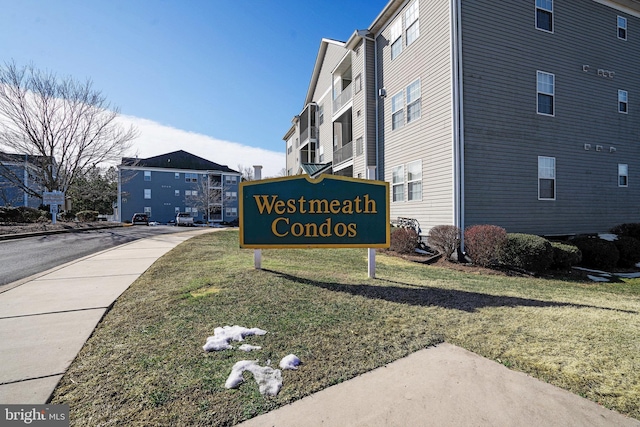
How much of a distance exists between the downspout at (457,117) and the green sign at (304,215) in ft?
17.0

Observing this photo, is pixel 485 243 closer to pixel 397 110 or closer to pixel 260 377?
pixel 397 110

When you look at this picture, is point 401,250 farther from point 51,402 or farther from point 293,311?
point 51,402

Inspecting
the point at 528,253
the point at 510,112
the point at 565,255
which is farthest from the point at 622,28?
the point at 528,253

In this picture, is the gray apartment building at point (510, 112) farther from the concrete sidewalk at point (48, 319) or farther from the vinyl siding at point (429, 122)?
A: the concrete sidewalk at point (48, 319)

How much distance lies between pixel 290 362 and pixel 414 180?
1057 cm

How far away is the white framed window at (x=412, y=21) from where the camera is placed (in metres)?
12.2

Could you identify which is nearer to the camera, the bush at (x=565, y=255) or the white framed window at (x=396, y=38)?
the bush at (x=565, y=255)

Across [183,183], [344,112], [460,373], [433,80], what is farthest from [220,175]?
[460,373]

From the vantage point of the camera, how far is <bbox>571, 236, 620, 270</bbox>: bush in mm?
9852

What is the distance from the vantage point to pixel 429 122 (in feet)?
37.9

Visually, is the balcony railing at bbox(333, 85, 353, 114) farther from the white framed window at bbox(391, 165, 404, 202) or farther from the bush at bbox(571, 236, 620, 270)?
the bush at bbox(571, 236, 620, 270)

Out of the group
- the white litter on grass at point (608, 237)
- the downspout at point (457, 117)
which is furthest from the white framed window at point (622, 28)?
the downspout at point (457, 117)

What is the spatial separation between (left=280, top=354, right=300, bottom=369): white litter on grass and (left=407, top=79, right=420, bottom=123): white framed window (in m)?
11.2

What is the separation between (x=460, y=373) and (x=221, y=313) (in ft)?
9.07
